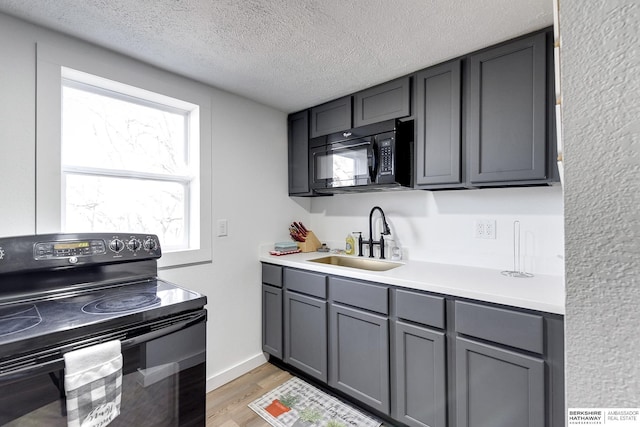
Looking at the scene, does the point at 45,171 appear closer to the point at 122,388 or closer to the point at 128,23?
the point at 128,23

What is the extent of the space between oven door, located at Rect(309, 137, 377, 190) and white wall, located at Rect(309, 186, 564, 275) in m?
0.35

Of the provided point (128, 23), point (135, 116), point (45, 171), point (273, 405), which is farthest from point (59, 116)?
point (273, 405)

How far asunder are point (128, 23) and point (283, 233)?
6.07 feet

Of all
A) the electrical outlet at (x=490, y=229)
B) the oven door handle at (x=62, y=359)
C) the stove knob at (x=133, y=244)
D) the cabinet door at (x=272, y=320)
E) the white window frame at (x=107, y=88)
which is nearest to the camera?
the oven door handle at (x=62, y=359)

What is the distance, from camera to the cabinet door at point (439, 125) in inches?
72.3

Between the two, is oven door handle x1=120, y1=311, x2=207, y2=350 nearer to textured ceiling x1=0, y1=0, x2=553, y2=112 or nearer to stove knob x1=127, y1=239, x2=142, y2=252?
stove knob x1=127, y1=239, x2=142, y2=252

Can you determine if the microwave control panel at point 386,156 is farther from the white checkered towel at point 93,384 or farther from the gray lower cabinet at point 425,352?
the white checkered towel at point 93,384

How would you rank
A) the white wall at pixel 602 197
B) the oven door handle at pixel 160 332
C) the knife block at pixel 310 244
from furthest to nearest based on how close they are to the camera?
the knife block at pixel 310 244 < the oven door handle at pixel 160 332 < the white wall at pixel 602 197

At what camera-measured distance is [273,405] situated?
78.0 inches

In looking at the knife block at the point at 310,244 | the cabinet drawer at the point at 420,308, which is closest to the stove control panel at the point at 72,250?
the knife block at the point at 310,244

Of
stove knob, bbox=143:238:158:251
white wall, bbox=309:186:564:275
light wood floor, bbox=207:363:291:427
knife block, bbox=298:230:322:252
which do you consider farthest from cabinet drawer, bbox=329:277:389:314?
stove knob, bbox=143:238:158:251

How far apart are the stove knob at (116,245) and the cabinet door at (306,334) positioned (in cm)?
119

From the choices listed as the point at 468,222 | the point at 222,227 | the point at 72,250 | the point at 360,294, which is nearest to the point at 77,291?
the point at 72,250

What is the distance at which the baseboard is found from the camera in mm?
2184
